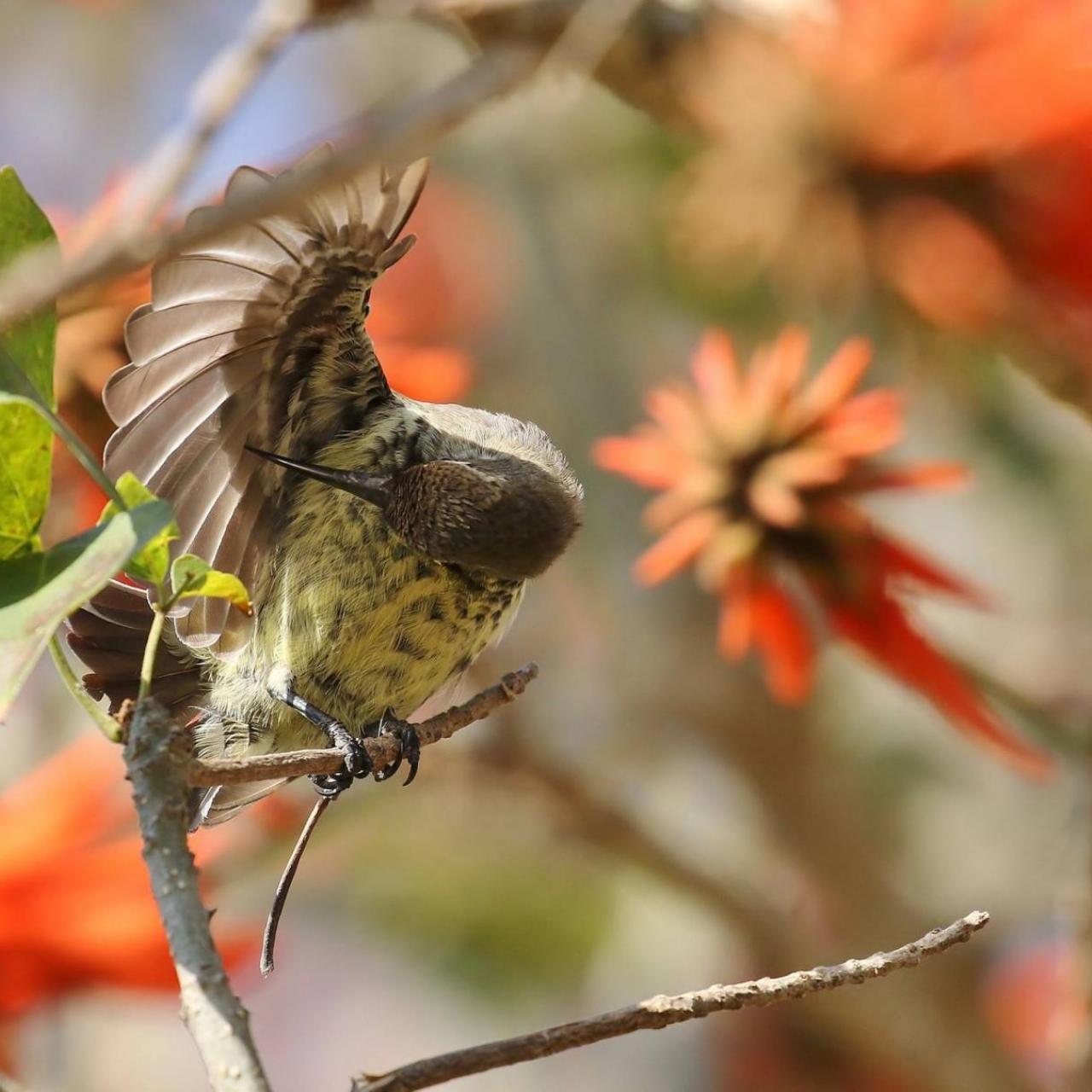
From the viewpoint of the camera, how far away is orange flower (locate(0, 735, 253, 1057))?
1.36 meters

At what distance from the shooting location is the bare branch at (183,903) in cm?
50

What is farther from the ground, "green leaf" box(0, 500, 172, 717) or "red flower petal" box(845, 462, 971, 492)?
"red flower petal" box(845, 462, 971, 492)

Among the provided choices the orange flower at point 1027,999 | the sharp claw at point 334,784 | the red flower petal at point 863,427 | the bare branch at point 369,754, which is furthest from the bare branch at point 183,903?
the orange flower at point 1027,999

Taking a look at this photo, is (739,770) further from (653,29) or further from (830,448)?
(653,29)

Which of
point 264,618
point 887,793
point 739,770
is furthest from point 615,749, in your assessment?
point 264,618

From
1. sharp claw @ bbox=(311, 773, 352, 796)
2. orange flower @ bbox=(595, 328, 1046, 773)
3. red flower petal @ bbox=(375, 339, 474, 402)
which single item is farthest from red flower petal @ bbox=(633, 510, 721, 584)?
sharp claw @ bbox=(311, 773, 352, 796)

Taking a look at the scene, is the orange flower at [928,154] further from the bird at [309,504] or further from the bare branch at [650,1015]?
the bare branch at [650,1015]

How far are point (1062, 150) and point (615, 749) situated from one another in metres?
1.17

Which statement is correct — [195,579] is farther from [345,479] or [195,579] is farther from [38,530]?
[345,479]

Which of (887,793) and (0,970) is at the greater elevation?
(887,793)

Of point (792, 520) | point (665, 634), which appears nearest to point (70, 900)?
point (792, 520)

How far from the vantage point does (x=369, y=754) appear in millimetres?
913

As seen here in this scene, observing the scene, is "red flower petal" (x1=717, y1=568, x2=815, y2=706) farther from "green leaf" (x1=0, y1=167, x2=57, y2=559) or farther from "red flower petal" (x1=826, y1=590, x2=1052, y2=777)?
"green leaf" (x1=0, y1=167, x2=57, y2=559)

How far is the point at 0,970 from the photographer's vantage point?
54.4 inches
